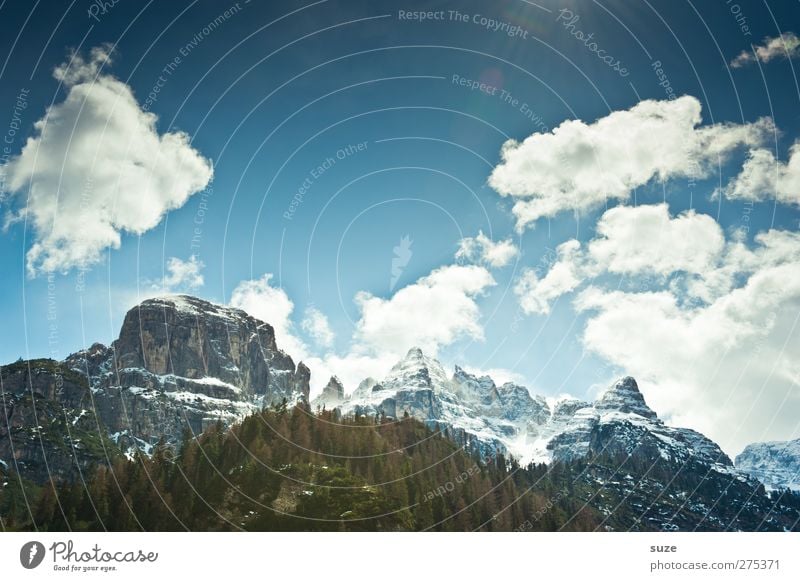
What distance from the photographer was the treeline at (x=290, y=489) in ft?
303

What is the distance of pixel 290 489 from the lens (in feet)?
313

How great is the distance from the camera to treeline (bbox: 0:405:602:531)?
9231cm
